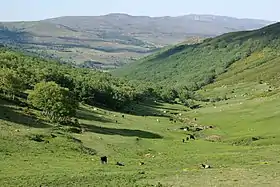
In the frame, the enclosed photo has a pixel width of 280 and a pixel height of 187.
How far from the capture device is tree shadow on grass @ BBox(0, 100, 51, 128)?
281 feet

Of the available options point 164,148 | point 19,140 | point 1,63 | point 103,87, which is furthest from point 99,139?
point 103,87

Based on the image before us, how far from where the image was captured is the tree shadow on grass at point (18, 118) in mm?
85750

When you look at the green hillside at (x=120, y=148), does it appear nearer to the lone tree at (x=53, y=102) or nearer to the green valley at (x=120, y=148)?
the green valley at (x=120, y=148)

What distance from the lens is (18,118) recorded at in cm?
8956

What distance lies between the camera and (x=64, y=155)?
6178cm

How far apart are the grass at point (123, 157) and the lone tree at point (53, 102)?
10.8 feet

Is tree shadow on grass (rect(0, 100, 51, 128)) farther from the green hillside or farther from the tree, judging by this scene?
the tree

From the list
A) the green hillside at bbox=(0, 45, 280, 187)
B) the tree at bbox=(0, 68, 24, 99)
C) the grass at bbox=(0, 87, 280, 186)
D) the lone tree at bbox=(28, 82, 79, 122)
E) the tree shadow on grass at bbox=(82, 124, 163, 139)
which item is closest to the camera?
the grass at bbox=(0, 87, 280, 186)

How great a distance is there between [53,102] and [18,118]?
9.97 meters

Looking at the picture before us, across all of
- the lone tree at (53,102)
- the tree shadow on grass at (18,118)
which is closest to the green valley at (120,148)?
the lone tree at (53,102)

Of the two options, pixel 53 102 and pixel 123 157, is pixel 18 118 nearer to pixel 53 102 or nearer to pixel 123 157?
pixel 53 102

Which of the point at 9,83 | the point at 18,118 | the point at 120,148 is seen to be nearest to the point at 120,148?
the point at 120,148

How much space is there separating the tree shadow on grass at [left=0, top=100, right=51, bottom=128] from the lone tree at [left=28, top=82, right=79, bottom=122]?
4359 mm

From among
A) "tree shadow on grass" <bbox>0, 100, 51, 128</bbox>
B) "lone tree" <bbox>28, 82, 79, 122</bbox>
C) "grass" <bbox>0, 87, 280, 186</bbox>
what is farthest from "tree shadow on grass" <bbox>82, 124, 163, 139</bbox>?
"tree shadow on grass" <bbox>0, 100, 51, 128</bbox>
